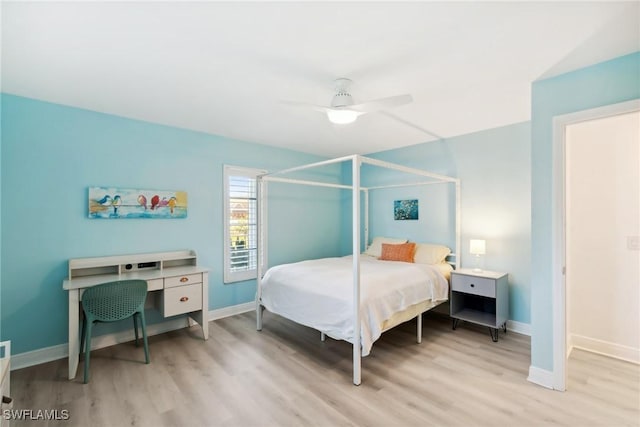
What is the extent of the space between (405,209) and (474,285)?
1.58 meters

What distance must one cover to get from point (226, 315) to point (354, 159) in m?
2.88

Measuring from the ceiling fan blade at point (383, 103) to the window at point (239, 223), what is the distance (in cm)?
239

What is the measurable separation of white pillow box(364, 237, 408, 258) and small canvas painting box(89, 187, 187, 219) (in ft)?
9.00

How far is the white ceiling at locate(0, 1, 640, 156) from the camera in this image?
63.3 inches

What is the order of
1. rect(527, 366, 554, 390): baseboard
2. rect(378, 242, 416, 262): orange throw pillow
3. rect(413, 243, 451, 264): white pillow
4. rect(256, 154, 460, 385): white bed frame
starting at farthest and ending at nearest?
1. rect(378, 242, 416, 262): orange throw pillow
2. rect(413, 243, 451, 264): white pillow
3. rect(256, 154, 460, 385): white bed frame
4. rect(527, 366, 554, 390): baseboard

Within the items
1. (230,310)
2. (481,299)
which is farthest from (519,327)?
(230,310)

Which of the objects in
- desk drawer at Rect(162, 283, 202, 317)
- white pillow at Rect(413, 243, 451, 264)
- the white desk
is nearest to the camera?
the white desk

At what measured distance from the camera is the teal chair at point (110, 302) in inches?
96.9

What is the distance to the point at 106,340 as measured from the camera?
3084 mm

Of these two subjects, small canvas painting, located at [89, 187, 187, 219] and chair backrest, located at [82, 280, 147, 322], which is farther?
small canvas painting, located at [89, 187, 187, 219]

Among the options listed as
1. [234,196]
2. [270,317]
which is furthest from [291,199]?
[270,317]

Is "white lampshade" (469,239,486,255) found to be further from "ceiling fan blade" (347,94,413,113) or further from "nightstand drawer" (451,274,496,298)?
"ceiling fan blade" (347,94,413,113)

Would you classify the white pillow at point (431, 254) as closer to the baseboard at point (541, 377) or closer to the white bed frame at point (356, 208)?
the white bed frame at point (356, 208)

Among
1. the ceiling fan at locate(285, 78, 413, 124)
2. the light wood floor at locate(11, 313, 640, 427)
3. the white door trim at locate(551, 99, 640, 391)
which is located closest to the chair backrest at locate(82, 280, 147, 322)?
the light wood floor at locate(11, 313, 640, 427)
